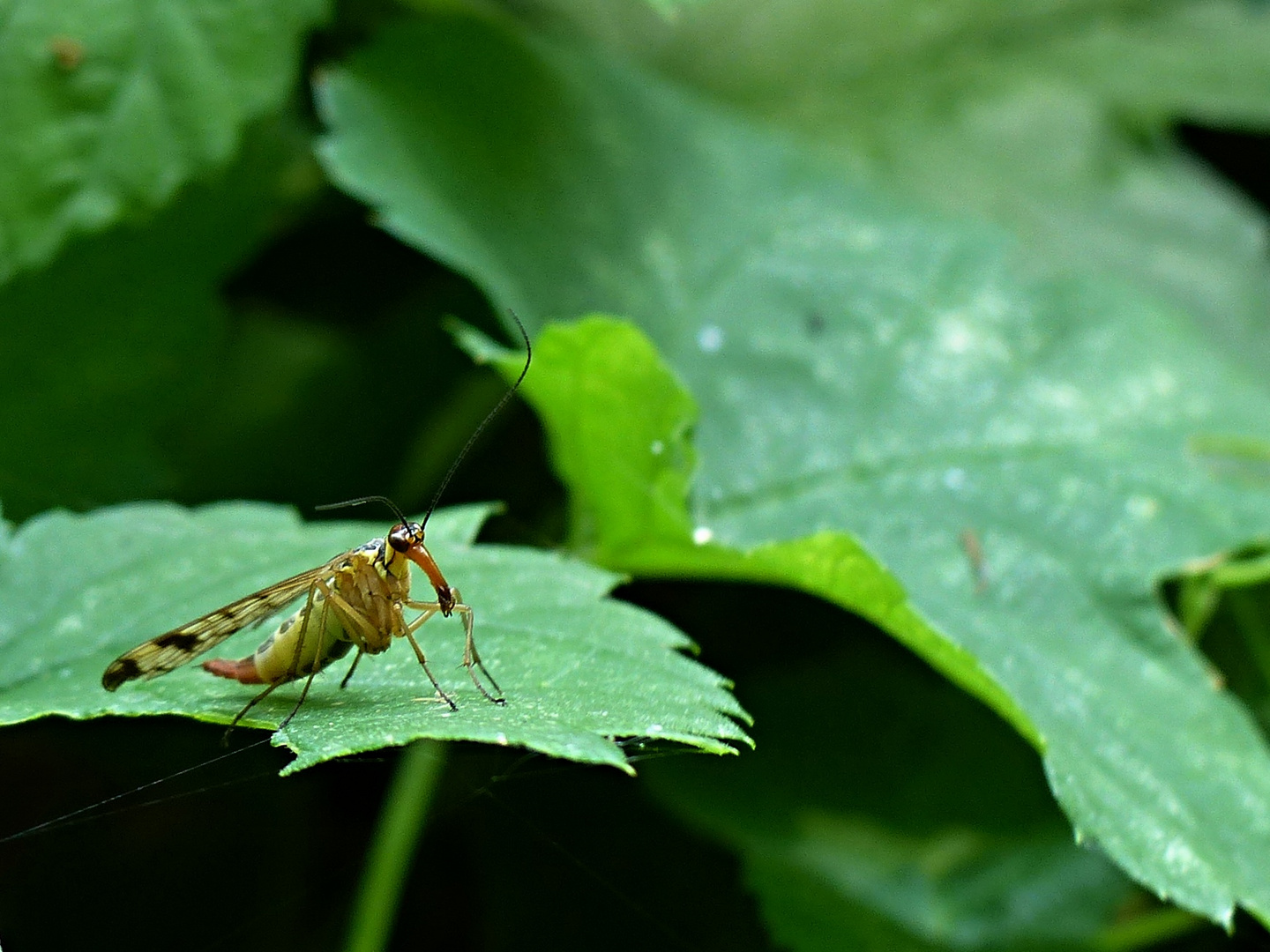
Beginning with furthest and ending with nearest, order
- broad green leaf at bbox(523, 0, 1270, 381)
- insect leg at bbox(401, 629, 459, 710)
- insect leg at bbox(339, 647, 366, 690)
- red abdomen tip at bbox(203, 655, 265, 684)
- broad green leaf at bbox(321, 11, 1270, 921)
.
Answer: broad green leaf at bbox(523, 0, 1270, 381) → broad green leaf at bbox(321, 11, 1270, 921) → insect leg at bbox(339, 647, 366, 690) → red abdomen tip at bbox(203, 655, 265, 684) → insect leg at bbox(401, 629, 459, 710)

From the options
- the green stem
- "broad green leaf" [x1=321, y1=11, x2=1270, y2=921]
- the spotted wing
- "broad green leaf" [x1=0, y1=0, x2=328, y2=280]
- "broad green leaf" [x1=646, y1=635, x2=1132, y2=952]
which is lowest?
"broad green leaf" [x1=646, y1=635, x2=1132, y2=952]

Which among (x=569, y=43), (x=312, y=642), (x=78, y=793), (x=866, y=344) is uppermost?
(x=569, y=43)

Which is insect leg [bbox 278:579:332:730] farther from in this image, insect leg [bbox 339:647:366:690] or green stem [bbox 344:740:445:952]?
green stem [bbox 344:740:445:952]

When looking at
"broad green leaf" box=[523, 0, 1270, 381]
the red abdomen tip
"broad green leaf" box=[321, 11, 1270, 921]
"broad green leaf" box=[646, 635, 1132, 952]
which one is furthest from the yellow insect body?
"broad green leaf" box=[523, 0, 1270, 381]

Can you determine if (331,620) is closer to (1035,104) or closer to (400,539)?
(400,539)

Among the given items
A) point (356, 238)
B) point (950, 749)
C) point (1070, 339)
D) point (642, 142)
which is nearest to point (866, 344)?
point (1070, 339)

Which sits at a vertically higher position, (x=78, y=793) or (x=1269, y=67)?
(x=1269, y=67)

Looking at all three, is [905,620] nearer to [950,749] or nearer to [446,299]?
[950,749]
